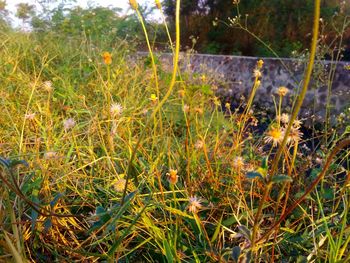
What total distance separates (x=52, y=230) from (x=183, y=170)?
470 millimetres

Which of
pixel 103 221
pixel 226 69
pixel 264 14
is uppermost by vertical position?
pixel 103 221

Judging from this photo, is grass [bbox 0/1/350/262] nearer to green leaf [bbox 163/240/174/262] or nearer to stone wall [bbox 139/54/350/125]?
green leaf [bbox 163/240/174/262]

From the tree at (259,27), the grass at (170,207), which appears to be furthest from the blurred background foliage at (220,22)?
the grass at (170,207)

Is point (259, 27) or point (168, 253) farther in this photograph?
point (259, 27)

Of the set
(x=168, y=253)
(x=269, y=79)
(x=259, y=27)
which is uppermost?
(x=168, y=253)

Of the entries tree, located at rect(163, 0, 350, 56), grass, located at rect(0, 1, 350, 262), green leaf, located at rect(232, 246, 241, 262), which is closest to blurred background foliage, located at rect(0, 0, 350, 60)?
tree, located at rect(163, 0, 350, 56)

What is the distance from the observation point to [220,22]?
315 inches

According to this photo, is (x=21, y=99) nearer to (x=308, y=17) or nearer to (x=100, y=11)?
(x=100, y=11)

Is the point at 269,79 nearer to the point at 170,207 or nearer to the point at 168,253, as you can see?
the point at 170,207

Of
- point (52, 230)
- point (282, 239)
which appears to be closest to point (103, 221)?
point (52, 230)

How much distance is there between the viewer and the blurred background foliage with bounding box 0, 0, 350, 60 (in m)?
5.00

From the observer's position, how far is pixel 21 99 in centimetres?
228

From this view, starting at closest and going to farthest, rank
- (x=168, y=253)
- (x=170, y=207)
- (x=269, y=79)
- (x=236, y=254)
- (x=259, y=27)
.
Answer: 1. (x=236, y=254)
2. (x=168, y=253)
3. (x=170, y=207)
4. (x=269, y=79)
5. (x=259, y=27)

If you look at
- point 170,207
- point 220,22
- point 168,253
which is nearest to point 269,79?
point 220,22
